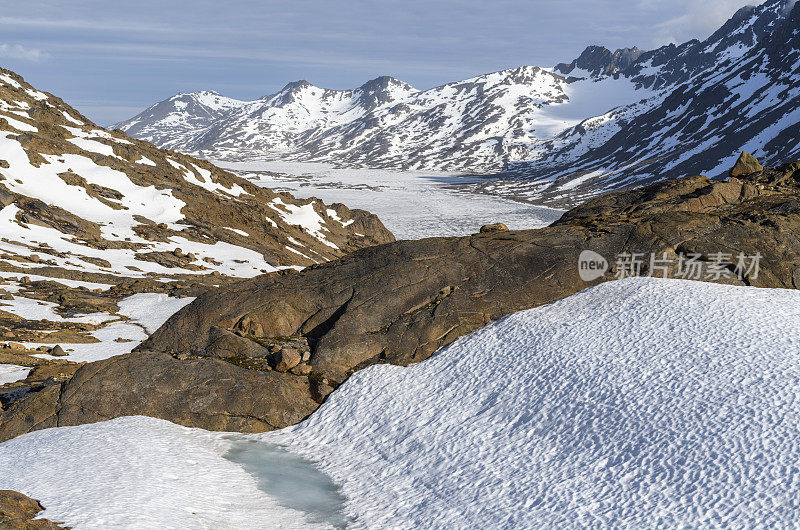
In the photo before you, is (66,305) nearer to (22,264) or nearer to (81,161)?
(22,264)

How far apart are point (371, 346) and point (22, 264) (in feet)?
150

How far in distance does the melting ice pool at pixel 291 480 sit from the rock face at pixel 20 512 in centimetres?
651

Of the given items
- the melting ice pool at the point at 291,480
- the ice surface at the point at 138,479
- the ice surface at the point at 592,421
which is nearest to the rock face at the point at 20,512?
the ice surface at the point at 138,479

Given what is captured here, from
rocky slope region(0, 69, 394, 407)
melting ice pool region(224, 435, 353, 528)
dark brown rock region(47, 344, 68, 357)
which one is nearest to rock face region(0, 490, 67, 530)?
melting ice pool region(224, 435, 353, 528)

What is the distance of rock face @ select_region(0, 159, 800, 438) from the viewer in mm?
22891

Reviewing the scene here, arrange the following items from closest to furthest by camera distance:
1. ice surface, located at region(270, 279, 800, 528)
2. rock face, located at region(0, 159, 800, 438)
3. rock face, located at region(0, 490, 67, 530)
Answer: rock face, located at region(0, 490, 67, 530) → ice surface, located at region(270, 279, 800, 528) → rock face, located at region(0, 159, 800, 438)

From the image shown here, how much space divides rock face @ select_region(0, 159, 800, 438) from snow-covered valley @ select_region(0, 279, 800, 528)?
3.66ft

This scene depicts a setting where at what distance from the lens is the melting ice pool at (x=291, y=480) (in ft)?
57.4

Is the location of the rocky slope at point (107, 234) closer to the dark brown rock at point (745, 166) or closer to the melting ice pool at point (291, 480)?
the melting ice pool at point (291, 480)

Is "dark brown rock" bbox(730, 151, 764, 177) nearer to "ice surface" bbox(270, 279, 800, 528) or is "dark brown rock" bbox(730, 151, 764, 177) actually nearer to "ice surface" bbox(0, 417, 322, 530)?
"ice surface" bbox(270, 279, 800, 528)

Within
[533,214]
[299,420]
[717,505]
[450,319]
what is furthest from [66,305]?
[533,214]

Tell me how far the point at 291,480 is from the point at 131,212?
7131cm

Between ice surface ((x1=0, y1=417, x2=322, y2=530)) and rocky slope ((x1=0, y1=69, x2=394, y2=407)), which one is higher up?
rocky slope ((x1=0, y1=69, x2=394, y2=407))

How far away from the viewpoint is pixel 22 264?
53562 millimetres
